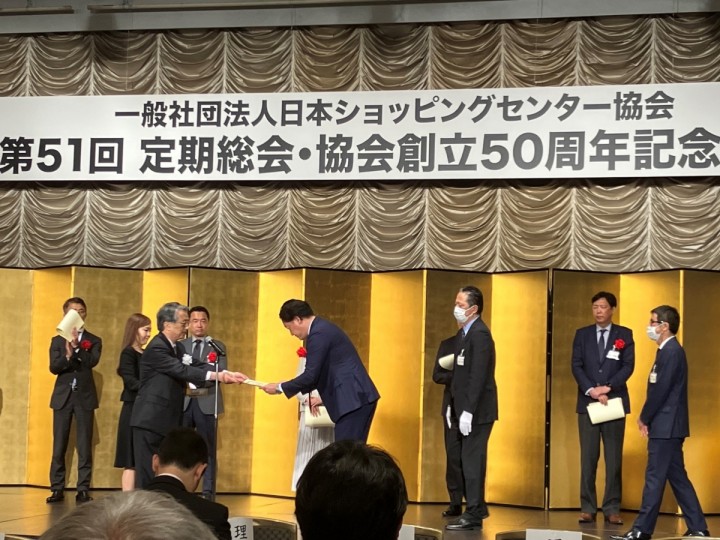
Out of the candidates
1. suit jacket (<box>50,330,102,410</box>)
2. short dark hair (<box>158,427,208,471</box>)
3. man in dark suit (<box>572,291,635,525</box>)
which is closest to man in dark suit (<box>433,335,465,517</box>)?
man in dark suit (<box>572,291,635,525</box>)

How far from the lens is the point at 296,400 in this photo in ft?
28.7

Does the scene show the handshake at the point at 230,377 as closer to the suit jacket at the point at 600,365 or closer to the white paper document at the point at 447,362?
the white paper document at the point at 447,362

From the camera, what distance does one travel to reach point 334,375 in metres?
6.07

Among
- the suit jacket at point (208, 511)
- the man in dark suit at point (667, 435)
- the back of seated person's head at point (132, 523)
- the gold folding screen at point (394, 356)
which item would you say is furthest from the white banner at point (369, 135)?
the back of seated person's head at point (132, 523)

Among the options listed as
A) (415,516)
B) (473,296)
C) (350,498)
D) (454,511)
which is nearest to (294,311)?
(473,296)

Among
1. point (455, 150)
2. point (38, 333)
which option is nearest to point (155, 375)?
point (38, 333)

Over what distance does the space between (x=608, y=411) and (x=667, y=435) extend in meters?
1.21

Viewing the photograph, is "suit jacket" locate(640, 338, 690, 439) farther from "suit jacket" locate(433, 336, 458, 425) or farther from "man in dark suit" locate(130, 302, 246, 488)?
"man in dark suit" locate(130, 302, 246, 488)

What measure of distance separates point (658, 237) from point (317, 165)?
2.83 m

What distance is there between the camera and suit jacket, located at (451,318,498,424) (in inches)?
275

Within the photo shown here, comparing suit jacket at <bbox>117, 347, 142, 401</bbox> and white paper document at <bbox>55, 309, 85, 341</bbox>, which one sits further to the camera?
white paper document at <bbox>55, 309, 85, 341</bbox>

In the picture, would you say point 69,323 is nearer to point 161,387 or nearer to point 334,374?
point 161,387

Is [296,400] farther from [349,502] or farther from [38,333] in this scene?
[349,502]

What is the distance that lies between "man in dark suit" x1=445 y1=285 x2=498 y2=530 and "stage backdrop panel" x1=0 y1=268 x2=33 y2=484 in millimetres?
4004
